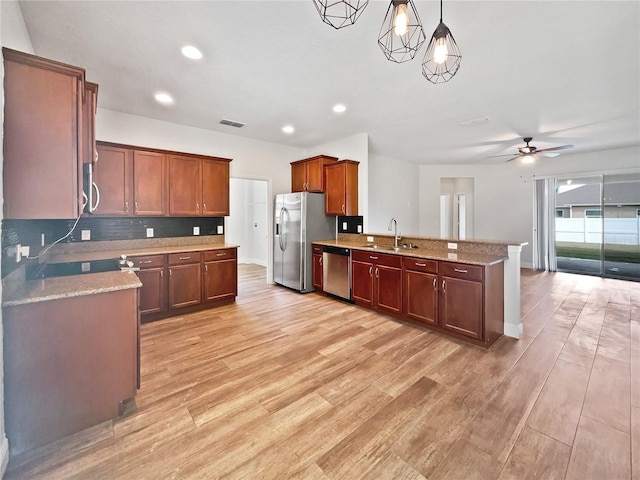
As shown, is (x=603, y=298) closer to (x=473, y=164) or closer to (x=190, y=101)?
(x=473, y=164)

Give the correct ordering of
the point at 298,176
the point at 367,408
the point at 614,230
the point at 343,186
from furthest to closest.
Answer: the point at 614,230 → the point at 298,176 → the point at 343,186 → the point at 367,408

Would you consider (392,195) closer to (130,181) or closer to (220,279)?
(220,279)

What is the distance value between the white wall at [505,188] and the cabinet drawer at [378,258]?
4.59 m

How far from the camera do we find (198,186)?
13.8 feet

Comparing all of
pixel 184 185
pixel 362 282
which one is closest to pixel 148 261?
pixel 184 185

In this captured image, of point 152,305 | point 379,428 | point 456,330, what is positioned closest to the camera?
point 379,428

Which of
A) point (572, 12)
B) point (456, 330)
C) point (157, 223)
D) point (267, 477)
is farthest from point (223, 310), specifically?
point (572, 12)

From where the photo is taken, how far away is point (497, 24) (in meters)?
2.13

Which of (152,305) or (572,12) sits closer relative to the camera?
(572,12)

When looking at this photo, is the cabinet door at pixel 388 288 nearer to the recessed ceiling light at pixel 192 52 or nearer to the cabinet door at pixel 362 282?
the cabinet door at pixel 362 282

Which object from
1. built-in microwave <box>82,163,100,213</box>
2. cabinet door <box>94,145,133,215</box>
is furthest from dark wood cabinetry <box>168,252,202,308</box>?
built-in microwave <box>82,163,100,213</box>

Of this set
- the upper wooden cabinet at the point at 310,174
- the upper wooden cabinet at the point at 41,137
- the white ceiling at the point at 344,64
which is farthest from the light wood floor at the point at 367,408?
the white ceiling at the point at 344,64

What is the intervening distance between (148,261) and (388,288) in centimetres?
311

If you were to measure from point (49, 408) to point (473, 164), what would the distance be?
892 cm
